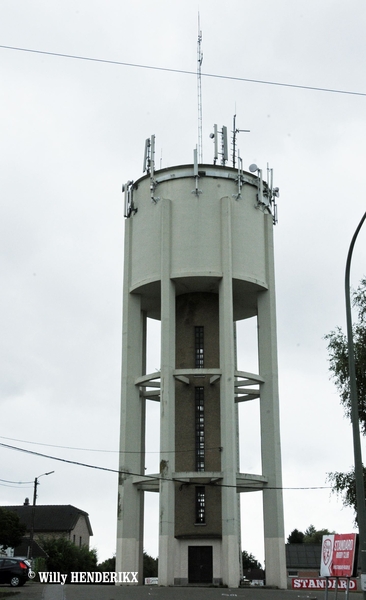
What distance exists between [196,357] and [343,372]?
9320mm

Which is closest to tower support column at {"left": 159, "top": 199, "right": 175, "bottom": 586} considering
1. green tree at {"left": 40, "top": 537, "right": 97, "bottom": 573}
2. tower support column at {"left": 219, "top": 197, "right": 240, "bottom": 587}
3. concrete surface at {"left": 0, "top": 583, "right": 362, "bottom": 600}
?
tower support column at {"left": 219, "top": 197, "right": 240, "bottom": 587}

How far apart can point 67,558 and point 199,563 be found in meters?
24.8

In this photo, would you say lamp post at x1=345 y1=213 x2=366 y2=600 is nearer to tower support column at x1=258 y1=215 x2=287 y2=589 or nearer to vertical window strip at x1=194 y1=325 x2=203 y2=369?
tower support column at x1=258 y1=215 x2=287 y2=589

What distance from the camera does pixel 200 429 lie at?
3512 centimetres

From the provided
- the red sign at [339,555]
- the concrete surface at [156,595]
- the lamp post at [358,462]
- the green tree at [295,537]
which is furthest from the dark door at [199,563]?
the green tree at [295,537]

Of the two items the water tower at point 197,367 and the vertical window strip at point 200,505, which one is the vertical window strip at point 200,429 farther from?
the vertical window strip at point 200,505

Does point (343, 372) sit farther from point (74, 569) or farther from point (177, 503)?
point (74, 569)

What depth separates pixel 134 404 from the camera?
113 feet

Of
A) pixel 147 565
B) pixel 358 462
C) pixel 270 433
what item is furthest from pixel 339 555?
pixel 147 565

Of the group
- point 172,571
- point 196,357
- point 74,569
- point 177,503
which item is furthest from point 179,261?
point 74,569

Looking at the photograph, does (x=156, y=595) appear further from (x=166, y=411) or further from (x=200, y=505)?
(x=200, y=505)

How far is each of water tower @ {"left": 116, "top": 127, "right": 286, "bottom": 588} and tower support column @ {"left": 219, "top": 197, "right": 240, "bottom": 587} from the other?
5 centimetres

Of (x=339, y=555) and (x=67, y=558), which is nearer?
(x=339, y=555)

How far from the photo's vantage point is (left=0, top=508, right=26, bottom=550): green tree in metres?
63.5
